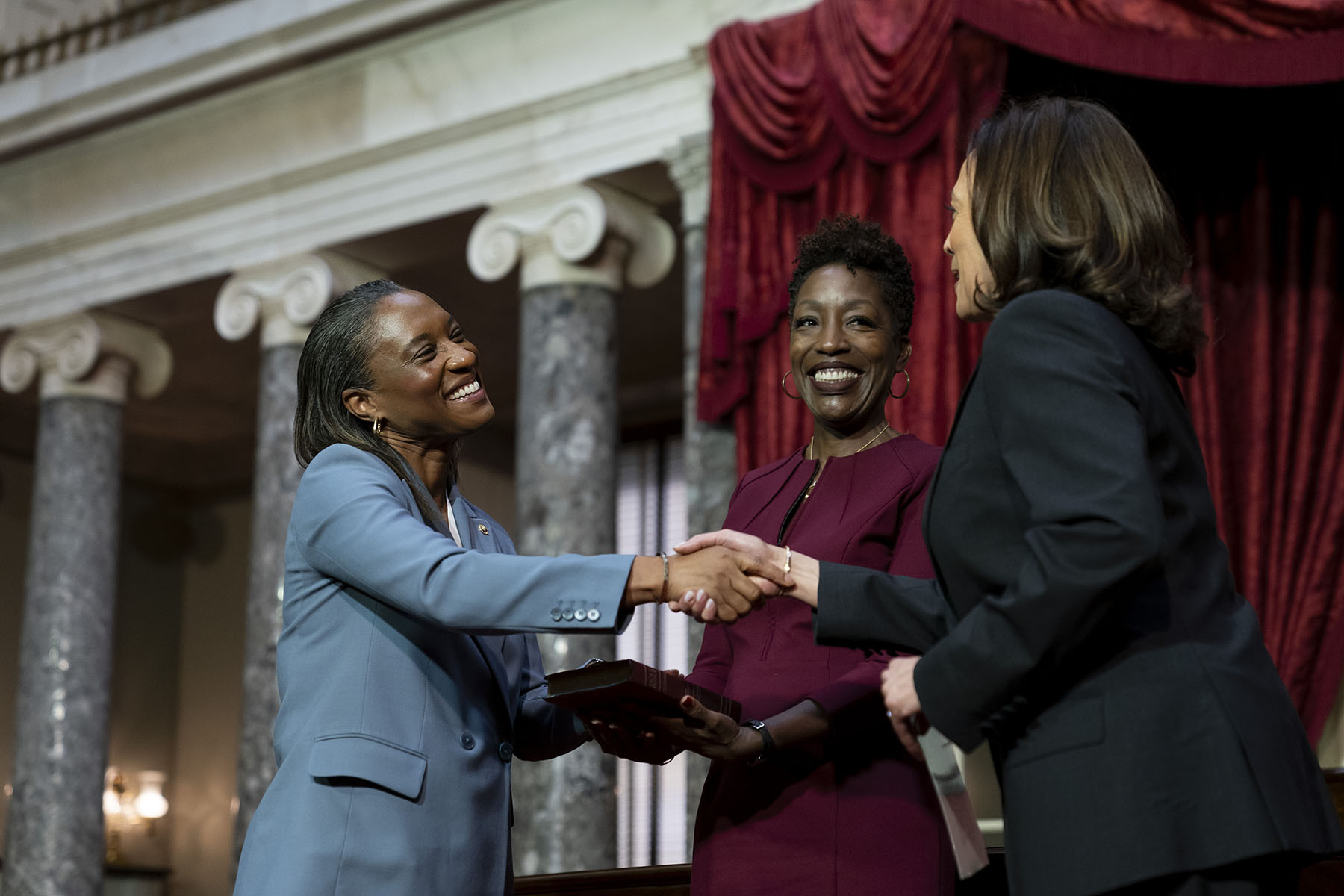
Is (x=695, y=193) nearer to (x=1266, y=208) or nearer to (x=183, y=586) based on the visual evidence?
(x=1266, y=208)

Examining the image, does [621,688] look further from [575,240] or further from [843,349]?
[575,240]

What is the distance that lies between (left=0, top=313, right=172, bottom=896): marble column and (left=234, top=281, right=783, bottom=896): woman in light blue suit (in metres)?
7.68

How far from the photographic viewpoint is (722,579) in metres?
2.52

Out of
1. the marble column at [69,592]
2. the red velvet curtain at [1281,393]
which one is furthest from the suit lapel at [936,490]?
Answer: the marble column at [69,592]

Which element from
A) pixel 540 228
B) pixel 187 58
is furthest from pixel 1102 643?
pixel 187 58

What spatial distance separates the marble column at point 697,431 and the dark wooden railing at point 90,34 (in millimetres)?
3358

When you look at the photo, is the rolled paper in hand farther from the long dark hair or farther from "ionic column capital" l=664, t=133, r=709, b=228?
"ionic column capital" l=664, t=133, r=709, b=228

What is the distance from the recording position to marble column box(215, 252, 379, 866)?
859cm

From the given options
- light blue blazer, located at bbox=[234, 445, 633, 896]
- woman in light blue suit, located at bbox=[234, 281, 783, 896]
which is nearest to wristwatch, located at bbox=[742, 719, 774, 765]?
woman in light blue suit, located at bbox=[234, 281, 783, 896]

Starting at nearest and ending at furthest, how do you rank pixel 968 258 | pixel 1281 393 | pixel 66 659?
pixel 968 258, pixel 1281 393, pixel 66 659

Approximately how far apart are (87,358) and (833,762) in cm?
850

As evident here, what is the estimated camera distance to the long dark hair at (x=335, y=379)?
2758 millimetres

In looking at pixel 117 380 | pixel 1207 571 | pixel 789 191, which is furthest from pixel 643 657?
pixel 1207 571

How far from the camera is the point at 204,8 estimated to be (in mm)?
9328
